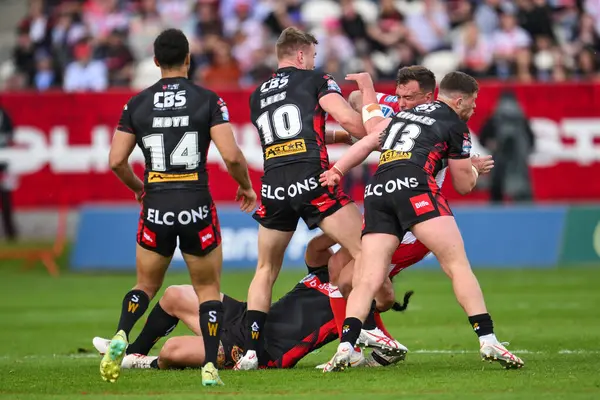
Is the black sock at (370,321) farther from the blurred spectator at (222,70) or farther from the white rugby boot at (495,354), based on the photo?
the blurred spectator at (222,70)

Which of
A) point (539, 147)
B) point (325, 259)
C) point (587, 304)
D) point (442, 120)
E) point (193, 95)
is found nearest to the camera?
point (193, 95)

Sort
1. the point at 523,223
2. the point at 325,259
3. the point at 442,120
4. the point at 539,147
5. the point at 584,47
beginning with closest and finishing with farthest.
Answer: the point at 442,120, the point at 325,259, the point at 523,223, the point at 539,147, the point at 584,47

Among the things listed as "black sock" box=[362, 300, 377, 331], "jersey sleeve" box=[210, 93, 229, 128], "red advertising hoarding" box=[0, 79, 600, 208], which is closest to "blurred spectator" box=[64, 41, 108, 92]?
"red advertising hoarding" box=[0, 79, 600, 208]

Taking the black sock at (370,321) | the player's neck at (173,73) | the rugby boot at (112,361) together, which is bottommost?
the black sock at (370,321)

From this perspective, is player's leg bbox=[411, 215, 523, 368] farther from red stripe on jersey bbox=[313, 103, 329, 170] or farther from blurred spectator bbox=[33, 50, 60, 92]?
blurred spectator bbox=[33, 50, 60, 92]

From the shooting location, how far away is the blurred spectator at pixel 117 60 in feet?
77.6

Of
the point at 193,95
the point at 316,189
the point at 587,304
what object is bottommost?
the point at 587,304

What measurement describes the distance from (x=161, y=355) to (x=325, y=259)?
163 centimetres

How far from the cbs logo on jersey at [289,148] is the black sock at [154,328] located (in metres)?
1.57

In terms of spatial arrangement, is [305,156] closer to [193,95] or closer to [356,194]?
[193,95]

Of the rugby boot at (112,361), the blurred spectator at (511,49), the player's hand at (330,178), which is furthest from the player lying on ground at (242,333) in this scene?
the blurred spectator at (511,49)

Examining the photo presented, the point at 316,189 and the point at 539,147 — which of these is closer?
the point at 316,189

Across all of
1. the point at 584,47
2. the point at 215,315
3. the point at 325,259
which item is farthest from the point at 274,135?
the point at 584,47

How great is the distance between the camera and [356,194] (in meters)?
21.5
